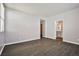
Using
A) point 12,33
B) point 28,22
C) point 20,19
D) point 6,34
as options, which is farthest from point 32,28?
point 6,34

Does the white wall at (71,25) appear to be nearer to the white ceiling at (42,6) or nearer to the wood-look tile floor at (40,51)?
the white ceiling at (42,6)

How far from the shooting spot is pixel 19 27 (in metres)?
4.33

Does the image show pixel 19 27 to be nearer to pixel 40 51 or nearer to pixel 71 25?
pixel 40 51

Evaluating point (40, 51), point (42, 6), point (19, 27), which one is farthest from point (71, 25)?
point (19, 27)

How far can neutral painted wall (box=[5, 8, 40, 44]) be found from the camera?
3770mm

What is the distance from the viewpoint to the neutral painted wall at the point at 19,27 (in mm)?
3770

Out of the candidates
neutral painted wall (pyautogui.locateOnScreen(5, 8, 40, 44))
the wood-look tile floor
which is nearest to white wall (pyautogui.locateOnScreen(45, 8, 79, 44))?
the wood-look tile floor

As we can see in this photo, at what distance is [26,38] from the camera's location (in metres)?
4.85

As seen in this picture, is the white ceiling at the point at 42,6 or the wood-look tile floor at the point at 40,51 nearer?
the wood-look tile floor at the point at 40,51

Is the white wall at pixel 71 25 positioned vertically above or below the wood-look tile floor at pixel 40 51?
above

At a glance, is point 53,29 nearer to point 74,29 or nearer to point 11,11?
point 74,29

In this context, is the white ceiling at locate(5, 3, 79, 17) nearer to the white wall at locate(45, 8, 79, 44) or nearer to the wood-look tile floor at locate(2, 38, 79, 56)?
the white wall at locate(45, 8, 79, 44)

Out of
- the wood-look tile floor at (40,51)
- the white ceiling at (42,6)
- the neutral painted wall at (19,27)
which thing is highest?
the white ceiling at (42,6)

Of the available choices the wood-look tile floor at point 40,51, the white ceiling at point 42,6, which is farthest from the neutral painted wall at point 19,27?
the wood-look tile floor at point 40,51
